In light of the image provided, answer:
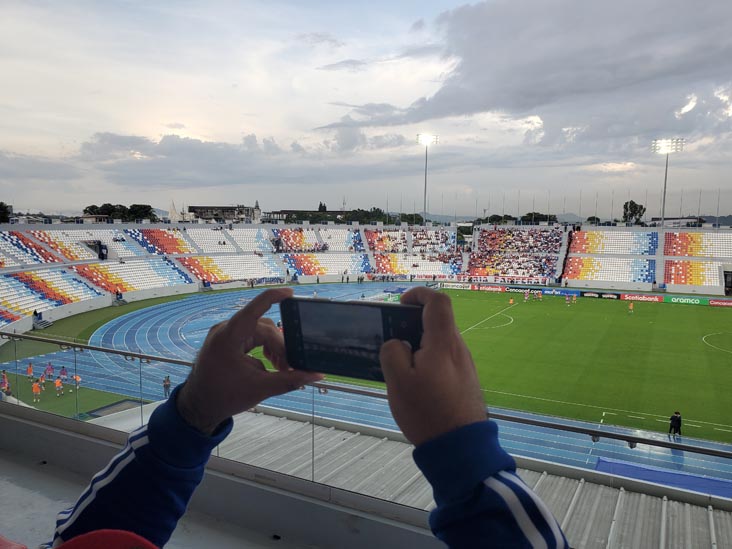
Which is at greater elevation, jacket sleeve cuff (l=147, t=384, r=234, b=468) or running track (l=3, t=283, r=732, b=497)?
jacket sleeve cuff (l=147, t=384, r=234, b=468)

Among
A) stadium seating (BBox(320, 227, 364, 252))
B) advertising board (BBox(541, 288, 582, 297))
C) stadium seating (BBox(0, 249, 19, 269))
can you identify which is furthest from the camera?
stadium seating (BBox(320, 227, 364, 252))

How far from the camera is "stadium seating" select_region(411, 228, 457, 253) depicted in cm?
5291

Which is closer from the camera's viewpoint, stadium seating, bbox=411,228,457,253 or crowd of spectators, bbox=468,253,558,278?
crowd of spectators, bbox=468,253,558,278

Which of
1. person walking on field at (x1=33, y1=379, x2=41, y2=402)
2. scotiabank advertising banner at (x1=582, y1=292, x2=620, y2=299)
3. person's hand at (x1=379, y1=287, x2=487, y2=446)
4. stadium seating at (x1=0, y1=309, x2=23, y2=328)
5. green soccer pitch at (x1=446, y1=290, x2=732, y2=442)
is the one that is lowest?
green soccer pitch at (x1=446, y1=290, x2=732, y2=442)

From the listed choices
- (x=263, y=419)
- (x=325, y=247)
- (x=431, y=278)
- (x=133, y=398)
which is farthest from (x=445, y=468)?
(x=325, y=247)

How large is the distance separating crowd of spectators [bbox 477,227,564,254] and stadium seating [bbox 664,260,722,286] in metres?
9.47

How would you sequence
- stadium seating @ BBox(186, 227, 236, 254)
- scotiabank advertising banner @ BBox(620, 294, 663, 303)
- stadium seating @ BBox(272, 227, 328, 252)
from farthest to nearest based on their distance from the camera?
stadium seating @ BBox(272, 227, 328, 252) < stadium seating @ BBox(186, 227, 236, 254) < scotiabank advertising banner @ BBox(620, 294, 663, 303)

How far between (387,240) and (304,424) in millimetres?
49886

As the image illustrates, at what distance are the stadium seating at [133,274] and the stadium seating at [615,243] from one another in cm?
3369

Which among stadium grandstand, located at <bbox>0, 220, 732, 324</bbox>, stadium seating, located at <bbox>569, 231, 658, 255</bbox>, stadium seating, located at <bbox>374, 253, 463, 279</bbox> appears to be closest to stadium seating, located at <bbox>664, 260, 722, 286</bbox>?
stadium grandstand, located at <bbox>0, 220, 732, 324</bbox>

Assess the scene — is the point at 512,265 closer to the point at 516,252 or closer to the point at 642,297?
the point at 516,252

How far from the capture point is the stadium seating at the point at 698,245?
43.0 m

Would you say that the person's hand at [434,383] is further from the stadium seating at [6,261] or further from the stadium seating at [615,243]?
the stadium seating at [615,243]

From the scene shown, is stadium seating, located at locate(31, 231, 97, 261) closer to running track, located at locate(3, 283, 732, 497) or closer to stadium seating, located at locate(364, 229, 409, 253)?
running track, located at locate(3, 283, 732, 497)
